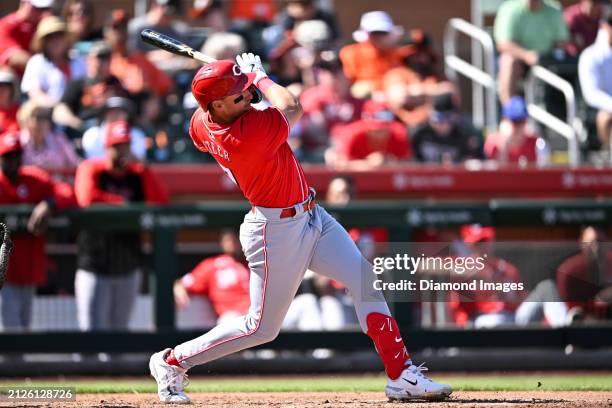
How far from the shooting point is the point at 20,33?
10906 millimetres

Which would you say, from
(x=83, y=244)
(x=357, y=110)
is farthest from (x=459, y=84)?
(x=83, y=244)

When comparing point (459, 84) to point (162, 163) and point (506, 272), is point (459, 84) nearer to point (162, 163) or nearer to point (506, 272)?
point (162, 163)

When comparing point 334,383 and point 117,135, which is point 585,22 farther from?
point 334,383

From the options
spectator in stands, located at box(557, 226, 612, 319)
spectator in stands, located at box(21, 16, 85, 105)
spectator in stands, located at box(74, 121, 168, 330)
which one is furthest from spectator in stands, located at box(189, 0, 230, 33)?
spectator in stands, located at box(557, 226, 612, 319)

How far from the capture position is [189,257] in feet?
29.8

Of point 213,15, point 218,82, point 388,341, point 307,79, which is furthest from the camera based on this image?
point 213,15

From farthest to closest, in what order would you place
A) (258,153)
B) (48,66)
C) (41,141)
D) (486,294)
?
(48,66)
(41,141)
(486,294)
(258,153)

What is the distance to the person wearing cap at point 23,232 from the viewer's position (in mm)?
8359

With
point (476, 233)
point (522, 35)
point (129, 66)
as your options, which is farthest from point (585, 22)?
point (129, 66)

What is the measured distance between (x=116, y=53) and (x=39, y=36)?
821 mm

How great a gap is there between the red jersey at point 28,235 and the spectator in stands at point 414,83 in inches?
149

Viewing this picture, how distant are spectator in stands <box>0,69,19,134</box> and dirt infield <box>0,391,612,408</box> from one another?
343 centimetres

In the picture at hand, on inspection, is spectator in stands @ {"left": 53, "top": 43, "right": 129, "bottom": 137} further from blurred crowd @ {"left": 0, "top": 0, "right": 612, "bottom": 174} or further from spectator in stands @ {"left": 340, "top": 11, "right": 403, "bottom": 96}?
spectator in stands @ {"left": 340, "top": 11, "right": 403, "bottom": 96}

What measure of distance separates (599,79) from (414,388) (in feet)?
20.9
